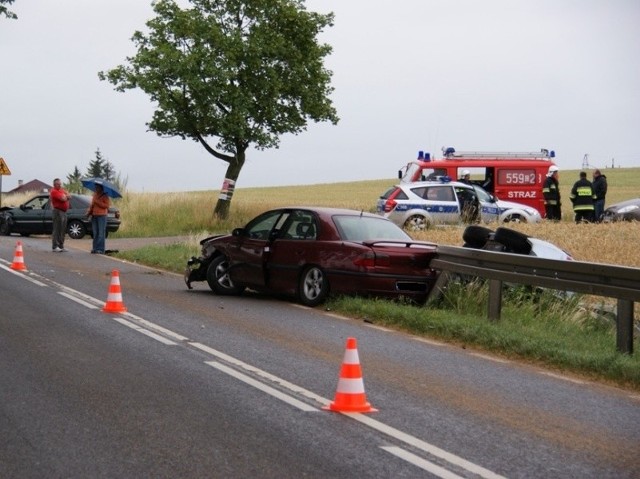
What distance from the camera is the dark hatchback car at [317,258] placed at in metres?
15.2

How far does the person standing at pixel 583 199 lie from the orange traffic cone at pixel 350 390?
2540cm

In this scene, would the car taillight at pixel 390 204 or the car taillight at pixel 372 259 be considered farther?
the car taillight at pixel 390 204

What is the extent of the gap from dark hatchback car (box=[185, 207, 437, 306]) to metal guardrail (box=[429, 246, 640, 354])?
413mm

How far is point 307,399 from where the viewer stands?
338 inches

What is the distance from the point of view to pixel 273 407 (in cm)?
824

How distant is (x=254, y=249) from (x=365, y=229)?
1.76 meters

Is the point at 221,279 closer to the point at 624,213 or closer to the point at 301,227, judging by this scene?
the point at 301,227

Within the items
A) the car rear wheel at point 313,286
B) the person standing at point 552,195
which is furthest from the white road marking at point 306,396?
the person standing at point 552,195

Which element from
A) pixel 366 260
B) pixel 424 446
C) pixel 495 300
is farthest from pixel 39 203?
pixel 424 446

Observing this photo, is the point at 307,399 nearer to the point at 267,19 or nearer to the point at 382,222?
the point at 382,222

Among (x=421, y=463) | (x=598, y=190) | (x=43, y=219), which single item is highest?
(x=598, y=190)

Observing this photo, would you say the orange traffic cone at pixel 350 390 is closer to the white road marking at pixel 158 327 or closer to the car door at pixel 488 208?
the white road marking at pixel 158 327

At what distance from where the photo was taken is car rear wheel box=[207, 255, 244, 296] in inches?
689

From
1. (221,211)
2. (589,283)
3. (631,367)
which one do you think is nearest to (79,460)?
(631,367)
